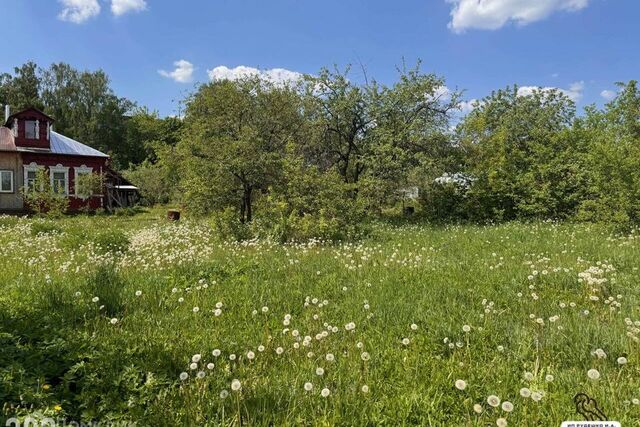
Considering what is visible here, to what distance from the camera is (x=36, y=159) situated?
27.5 metres

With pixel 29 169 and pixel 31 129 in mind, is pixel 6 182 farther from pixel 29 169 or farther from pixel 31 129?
pixel 31 129

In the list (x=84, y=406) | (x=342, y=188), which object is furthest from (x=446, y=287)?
(x=342, y=188)

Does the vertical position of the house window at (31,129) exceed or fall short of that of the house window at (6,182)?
it exceeds it

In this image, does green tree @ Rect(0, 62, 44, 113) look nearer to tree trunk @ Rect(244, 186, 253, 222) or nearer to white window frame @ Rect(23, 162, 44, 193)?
white window frame @ Rect(23, 162, 44, 193)

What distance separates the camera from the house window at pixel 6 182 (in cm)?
2661

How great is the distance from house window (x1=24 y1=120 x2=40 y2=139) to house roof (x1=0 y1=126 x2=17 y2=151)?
1.01m

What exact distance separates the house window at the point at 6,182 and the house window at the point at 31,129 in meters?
2.77

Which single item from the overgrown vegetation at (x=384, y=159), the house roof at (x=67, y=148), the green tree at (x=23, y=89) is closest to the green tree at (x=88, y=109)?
the green tree at (x=23, y=89)

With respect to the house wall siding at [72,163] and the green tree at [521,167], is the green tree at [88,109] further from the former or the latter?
the green tree at [521,167]

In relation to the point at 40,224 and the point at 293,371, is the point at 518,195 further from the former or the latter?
the point at 40,224

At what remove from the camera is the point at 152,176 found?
37.0 m

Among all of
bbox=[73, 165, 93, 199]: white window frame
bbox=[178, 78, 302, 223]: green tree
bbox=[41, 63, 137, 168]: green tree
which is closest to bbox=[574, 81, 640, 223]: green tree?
bbox=[178, 78, 302, 223]: green tree

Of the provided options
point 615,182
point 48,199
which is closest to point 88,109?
point 48,199

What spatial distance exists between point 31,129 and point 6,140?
1.74m
